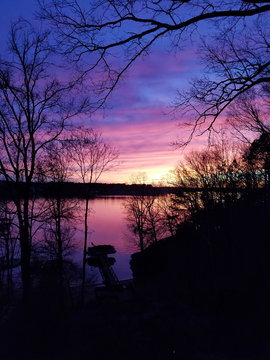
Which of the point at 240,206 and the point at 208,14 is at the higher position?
the point at 208,14

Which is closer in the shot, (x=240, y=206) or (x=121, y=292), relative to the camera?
(x=121, y=292)

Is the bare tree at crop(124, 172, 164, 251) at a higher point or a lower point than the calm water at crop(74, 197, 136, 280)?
higher

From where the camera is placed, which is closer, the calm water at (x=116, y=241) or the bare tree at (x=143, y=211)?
the calm water at (x=116, y=241)

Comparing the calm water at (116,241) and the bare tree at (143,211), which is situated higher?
the bare tree at (143,211)

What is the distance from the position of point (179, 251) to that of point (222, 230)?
643 cm

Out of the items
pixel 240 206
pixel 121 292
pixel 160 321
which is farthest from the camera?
pixel 240 206

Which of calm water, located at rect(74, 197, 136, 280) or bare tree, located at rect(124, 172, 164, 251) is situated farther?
bare tree, located at rect(124, 172, 164, 251)

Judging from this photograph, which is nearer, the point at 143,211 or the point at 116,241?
the point at 143,211

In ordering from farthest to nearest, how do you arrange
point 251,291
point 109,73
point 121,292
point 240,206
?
point 240,206, point 121,292, point 251,291, point 109,73

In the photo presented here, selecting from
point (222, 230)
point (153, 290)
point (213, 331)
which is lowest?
point (153, 290)

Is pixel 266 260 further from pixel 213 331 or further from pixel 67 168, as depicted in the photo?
pixel 67 168

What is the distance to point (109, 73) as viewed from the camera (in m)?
5.12

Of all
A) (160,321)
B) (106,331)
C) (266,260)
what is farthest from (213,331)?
(266,260)

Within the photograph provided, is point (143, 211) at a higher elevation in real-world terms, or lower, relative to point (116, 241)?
higher
